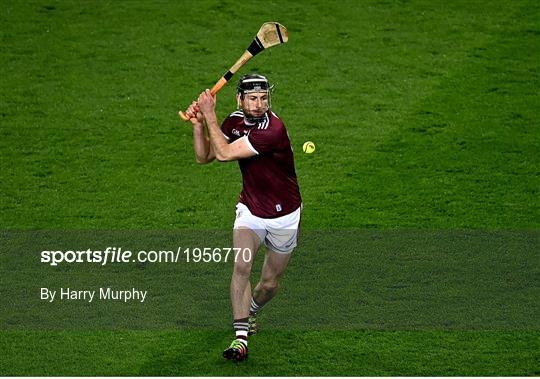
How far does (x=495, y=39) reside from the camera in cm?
1669

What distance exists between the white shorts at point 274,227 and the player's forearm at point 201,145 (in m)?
0.47

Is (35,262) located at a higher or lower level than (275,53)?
lower

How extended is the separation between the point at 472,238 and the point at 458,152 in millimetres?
1960

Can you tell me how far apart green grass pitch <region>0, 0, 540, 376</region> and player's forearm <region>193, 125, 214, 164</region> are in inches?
56.9

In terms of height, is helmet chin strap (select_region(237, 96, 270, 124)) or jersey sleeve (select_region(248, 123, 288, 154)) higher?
helmet chin strap (select_region(237, 96, 270, 124))

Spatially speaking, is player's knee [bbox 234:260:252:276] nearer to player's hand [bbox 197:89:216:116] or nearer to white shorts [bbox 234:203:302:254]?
white shorts [bbox 234:203:302:254]

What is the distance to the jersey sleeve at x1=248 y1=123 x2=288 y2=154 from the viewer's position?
10352 millimetres

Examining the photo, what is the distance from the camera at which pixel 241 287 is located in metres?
10.5

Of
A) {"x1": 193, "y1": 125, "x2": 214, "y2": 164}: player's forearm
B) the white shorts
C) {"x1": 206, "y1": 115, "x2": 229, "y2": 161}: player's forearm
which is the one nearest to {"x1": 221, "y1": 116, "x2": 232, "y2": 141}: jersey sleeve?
{"x1": 193, "y1": 125, "x2": 214, "y2": 164}: player's forearm

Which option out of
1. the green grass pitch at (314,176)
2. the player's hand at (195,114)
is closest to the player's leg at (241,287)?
the green grass pitch at (314,176)

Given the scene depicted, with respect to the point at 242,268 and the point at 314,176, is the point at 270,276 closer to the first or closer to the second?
the point at 242,268

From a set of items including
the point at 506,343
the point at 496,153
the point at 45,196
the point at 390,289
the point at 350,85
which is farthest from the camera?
the point at 350,85

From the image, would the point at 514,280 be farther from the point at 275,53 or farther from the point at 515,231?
the point at 275,53

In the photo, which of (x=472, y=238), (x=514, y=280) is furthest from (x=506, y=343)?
(x=472, y=238)
